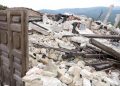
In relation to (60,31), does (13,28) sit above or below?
Answer: above

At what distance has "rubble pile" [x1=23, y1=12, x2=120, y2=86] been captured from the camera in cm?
426

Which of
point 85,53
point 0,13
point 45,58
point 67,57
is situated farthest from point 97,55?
point 0,13

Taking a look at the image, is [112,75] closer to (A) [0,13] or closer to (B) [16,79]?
(B) [16,79]

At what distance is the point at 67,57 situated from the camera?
5.59 metres

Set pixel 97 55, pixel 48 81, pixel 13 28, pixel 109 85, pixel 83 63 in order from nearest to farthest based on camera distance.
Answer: pixel 48 81 → pixel 109 85 → pixel 13 28 → pixel 83 63 → pixel 97 55

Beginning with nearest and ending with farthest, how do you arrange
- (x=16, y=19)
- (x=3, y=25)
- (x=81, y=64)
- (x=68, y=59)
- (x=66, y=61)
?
(x=16, y=19) < (x=81, y=64) < (x=3, y=25) < (x=66, y=61) < (x=68, y=59)

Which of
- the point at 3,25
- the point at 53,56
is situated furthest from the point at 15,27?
the point at 53,56

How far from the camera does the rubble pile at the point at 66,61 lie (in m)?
4.26

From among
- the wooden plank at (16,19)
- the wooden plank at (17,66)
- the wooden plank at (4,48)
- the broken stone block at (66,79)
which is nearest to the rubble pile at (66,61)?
the broken stone block at (66,79)

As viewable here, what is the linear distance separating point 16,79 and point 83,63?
1551 millimetres

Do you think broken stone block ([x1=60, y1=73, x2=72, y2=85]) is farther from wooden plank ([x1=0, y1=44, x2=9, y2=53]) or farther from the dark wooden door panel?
wooden plank ([x1=0, y1=44, x2=9, y2=53])

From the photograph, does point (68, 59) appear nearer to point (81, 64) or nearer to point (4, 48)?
point (81, 64)

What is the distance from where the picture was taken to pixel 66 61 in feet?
18.0

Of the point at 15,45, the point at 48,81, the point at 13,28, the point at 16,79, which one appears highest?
the point at 13,28
